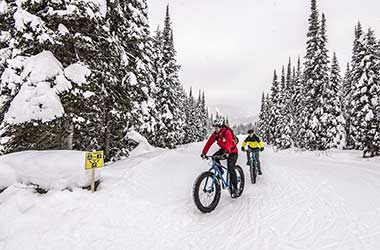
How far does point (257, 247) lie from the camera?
175 inches

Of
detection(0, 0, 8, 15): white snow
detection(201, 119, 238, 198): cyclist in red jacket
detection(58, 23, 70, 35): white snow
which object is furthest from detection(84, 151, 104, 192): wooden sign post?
detection(0, 0, 8, 15): white snow

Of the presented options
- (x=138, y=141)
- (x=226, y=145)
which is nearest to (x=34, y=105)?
(x=226, y=145)

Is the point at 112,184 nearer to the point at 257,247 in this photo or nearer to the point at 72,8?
the point at 257,247

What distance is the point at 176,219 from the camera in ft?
18.9

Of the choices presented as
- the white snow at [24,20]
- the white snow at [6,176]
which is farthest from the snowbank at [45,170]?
the white snow at [24,20]

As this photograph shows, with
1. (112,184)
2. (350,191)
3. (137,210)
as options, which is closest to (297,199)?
(350,191)

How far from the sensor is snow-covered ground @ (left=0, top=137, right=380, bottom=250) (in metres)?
4.61

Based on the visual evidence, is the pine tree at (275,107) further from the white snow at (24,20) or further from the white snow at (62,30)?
the white snow at (24,20)

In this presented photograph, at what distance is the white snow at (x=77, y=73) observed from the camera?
7855 millimetres

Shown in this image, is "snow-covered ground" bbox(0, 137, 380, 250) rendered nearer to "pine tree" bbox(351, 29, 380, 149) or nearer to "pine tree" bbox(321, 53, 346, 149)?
"pine tree" bbox(351, 29, 380, 149)

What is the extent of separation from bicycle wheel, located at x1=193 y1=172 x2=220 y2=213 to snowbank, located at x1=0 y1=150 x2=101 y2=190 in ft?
10.1

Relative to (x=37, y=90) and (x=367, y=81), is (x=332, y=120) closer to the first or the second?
(x=367, y=81)

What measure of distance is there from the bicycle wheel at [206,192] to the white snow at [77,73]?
5.06 metres

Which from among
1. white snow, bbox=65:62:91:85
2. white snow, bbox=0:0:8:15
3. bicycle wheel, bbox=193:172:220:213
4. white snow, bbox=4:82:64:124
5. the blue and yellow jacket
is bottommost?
bicycle wheel, bbox=193:172:220:213
